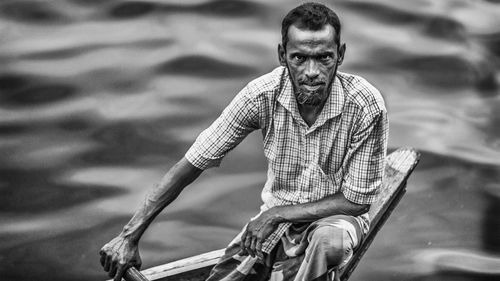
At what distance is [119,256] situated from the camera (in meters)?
2.54

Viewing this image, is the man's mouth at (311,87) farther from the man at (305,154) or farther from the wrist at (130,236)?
the wrist at (130,236)

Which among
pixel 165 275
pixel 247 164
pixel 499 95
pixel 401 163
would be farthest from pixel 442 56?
pixel 165 275

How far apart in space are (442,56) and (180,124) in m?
1.91

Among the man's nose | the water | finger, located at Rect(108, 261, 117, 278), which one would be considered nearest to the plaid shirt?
the man's nose

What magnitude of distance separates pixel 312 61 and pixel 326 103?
15cm

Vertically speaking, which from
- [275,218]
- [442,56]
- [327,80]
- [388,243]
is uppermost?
[327,80]

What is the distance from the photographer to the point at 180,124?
5.02 m

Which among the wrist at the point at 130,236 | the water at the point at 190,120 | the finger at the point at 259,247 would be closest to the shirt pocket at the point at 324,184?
the finger at the point at 259,247

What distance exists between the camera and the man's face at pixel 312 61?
7.95 ft

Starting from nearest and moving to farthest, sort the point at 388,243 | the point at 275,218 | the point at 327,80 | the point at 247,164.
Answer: the point at 327,80
the point at 275,218
the point at 388,243
the point at 247,164

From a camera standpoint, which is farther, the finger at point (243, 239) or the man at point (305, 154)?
the finger at point (243, 239)

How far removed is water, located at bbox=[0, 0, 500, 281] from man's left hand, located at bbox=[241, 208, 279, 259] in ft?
4.38

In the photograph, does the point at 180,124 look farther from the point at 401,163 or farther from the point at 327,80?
the point at 327,80

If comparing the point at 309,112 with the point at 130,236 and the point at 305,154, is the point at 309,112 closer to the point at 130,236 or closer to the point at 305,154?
the point at 305,154
